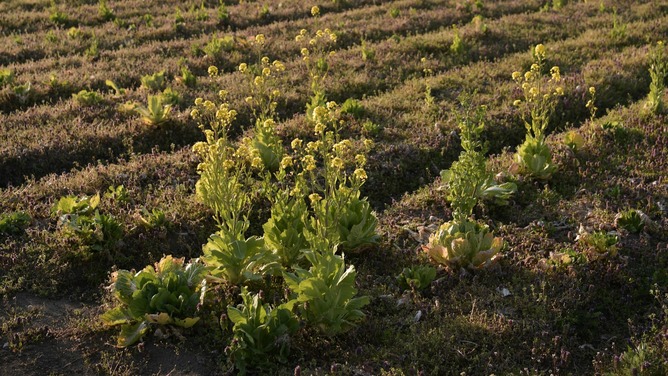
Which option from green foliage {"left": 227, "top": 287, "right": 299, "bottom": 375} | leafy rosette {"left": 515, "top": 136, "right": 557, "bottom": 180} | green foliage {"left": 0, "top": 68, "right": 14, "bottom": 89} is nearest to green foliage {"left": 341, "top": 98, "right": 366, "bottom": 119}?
leafy rosette {"left": 515, "top": 136, "right": 557, "bottom": 180}

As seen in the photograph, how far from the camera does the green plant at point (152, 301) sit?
6110 mm

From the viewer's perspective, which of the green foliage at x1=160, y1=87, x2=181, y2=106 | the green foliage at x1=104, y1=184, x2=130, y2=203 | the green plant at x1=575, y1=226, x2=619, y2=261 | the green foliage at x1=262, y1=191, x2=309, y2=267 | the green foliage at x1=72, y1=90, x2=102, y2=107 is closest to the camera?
the green foliage at x1=262, y1=191, x2=309, y2=267

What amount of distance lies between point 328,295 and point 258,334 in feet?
2.28

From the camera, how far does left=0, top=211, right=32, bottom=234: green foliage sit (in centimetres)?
779

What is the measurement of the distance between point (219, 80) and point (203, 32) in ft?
12.2

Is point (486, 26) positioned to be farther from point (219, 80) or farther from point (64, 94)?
point (64, 94)

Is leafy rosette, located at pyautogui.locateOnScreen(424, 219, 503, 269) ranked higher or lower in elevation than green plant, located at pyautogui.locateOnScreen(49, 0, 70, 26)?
lower

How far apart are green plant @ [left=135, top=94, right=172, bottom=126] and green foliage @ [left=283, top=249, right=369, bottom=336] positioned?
17.6ft

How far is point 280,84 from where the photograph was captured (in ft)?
40.9

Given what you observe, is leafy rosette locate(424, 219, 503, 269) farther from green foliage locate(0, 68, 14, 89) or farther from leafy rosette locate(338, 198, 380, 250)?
green foliage locate(0, 68, 14, 89)

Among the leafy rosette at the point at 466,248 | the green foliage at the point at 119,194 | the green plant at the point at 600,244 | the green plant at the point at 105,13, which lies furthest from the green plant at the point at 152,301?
the green plant at the point at 105,13

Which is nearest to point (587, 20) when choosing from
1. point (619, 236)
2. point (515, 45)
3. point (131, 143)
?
point (515, 45)

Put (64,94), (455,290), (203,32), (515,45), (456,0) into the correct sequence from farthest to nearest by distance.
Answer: (456,0), (203,32), (515,45), (64,94), (455,290)

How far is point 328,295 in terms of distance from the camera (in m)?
5.95
